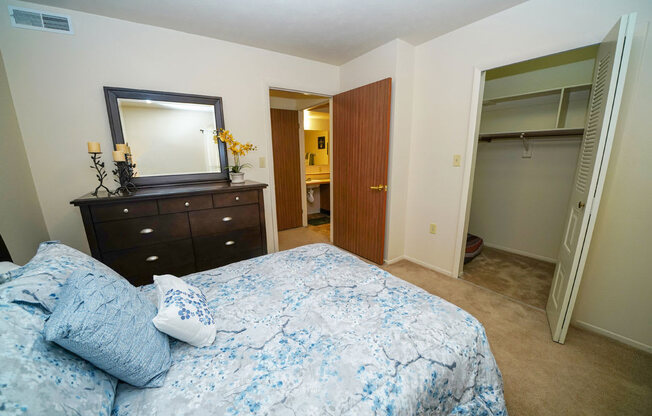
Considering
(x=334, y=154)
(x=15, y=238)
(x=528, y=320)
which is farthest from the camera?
(x=334, y=154)

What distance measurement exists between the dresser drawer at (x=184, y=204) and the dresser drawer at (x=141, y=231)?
5 centimetres

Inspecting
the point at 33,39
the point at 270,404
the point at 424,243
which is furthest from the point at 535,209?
the point at 33,39

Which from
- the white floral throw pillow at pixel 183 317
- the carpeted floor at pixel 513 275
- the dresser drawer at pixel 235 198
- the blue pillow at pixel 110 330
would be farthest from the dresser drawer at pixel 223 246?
the carpeted floor at pixel 513 275

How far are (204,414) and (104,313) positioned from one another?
43 centimetres

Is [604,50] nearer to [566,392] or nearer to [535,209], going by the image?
[535,209]

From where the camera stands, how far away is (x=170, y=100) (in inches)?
88.6

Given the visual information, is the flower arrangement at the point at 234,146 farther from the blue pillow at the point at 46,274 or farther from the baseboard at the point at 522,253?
the baseboard at the point at 522,253

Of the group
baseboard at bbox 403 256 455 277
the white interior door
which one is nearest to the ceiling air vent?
the white interior door

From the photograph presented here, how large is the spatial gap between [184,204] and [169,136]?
0.81 m

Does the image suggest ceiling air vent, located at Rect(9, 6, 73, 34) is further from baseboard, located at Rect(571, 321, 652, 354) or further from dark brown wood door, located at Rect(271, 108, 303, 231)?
baseboard, located at Rect(571, 321, 652, 354)

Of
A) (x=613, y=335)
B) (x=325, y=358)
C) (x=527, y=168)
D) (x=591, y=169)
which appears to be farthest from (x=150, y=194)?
(x=527, y=168)

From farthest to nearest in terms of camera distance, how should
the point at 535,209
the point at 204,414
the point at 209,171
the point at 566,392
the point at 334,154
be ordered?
the point at 334,154 → the point at 535,209 → the point at 209,171 → the point at 566,392 → the point at 204,414

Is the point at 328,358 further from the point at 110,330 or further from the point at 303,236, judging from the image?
the point at 303,236

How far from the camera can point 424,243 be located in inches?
113
